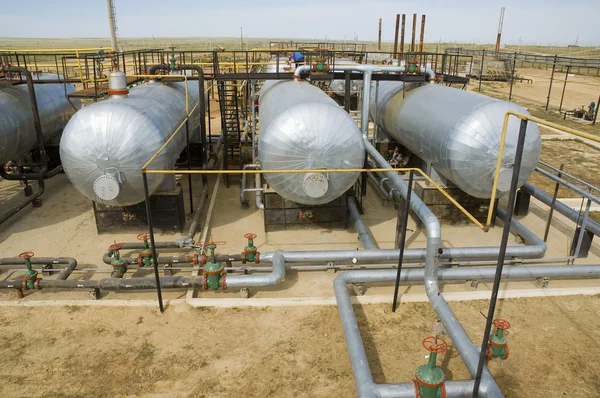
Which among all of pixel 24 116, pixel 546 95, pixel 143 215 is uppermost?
pixel 24 116

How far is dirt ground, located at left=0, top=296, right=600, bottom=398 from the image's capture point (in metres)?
7.14

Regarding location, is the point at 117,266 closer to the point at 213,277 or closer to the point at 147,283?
the point at 147,283

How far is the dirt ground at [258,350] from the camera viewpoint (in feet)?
23.4

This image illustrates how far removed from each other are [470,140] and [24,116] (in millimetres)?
13499

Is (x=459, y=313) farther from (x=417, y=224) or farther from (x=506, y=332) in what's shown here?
(x=417, y=224)

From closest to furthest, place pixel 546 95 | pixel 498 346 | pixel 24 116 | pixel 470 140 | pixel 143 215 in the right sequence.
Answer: pixel 498 346
pixel 470 140
pixel 143 215
pixel 24 116
pixel 546 95

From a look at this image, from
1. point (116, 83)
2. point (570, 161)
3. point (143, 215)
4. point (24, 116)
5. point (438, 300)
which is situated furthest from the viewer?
point (570, 161)

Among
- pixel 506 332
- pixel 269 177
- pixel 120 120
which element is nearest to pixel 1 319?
pixel 120 120

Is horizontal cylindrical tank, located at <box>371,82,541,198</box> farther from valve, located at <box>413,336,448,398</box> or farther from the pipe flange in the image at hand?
the pipe flange

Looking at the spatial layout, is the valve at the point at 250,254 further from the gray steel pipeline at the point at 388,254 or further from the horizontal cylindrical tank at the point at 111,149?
the horizontal cylindrical tank at the point at 111,149

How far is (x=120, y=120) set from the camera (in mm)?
10242

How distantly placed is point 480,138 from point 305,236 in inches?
204

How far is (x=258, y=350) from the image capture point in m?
7.94

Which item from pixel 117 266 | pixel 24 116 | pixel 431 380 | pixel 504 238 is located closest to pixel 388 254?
pixel 431 380
